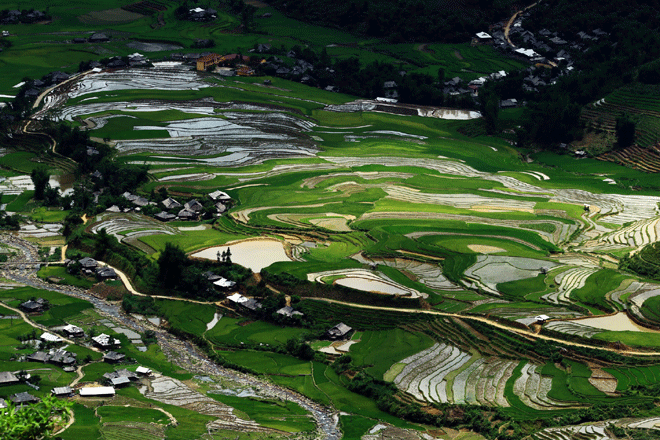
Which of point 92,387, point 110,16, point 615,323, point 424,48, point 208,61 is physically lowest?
point 92,387

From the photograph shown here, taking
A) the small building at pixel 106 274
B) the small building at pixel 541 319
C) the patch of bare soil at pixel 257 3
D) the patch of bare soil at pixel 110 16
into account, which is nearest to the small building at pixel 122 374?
the small building at pixel 106 274

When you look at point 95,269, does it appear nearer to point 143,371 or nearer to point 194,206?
point 194,206

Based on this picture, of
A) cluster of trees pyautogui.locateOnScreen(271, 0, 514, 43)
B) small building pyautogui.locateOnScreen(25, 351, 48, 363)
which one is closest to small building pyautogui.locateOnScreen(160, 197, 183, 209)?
small building pyautogui.locateOnScreen(25, 351, 48, 363)

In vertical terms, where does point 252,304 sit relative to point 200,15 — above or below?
below

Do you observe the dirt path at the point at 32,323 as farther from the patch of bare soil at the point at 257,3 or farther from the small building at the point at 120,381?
the patch of bare soil at the point at 257,3

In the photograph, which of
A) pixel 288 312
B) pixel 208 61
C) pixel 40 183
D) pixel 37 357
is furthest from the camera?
pixel 208 61

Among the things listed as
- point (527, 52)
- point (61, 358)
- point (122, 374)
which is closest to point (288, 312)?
point (122, 374)
